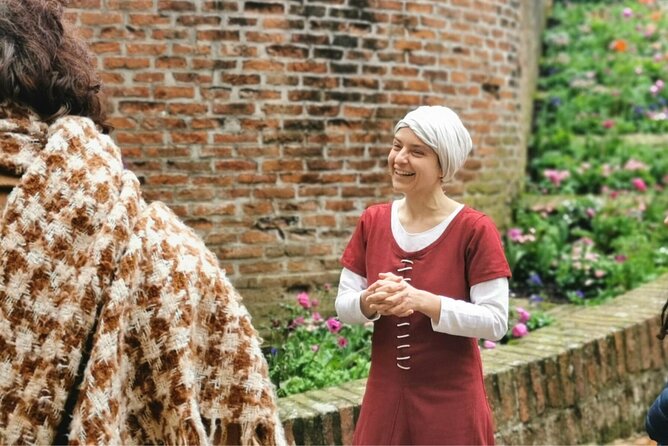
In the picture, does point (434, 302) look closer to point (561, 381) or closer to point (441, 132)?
point (441, 132)

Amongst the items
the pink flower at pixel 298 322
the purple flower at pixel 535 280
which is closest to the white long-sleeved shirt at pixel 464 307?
the pink flower at pixel 298 322

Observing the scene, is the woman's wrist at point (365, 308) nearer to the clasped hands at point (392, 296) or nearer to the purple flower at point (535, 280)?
the clasped hands at point (392, 296)

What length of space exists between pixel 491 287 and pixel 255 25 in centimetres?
285

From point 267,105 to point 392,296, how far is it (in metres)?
2.70

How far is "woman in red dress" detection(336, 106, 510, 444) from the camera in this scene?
7.14ft

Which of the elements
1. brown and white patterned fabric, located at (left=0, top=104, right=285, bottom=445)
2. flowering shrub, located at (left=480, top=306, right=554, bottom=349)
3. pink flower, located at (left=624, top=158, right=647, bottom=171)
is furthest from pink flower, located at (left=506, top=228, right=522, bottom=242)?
brown and white patterned fabric, located at (left=0, top=104, right=285, bottom=445)

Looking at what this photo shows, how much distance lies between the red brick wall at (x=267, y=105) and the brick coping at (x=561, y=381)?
140cm

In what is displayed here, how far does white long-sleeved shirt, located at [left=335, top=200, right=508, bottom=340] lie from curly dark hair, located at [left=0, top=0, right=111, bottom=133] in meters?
1.06

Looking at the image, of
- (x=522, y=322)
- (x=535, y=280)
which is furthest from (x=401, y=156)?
(x=535, y=280)

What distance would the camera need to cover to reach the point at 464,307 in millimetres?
2137

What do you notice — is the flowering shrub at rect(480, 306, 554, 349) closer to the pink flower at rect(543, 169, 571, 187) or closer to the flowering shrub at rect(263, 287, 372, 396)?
the flowering shrub at rect(263, 287, 372, 396)

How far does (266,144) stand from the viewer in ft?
15.0

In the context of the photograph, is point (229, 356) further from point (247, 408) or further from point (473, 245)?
point (473, 245)

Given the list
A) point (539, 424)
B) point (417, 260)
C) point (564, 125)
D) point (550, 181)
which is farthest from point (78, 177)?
point (564, 125)
